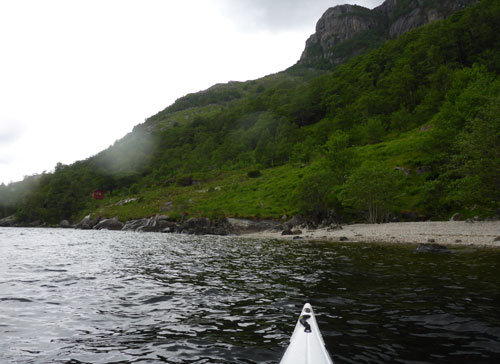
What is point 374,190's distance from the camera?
151 feet

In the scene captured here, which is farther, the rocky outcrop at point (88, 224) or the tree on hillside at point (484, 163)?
the rocky outcrop at point (88, 224)

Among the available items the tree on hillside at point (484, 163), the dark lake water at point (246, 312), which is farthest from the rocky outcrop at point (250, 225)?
the dark lake water at point (246, 312)

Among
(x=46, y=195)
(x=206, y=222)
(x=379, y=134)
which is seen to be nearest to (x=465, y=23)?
(x=379, y=134)

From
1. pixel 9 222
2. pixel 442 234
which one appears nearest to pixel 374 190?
pixel 442 234

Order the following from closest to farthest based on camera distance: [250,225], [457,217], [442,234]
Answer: [442,234], [457,217], [250,225]

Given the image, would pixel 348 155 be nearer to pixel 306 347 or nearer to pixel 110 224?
pixel 306 347

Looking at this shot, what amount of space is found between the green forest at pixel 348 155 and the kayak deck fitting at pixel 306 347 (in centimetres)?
3521

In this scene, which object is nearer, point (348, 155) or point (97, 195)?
point (348, 155)

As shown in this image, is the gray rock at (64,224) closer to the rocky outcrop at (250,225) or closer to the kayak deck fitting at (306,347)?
the rocky outcrop at (250,225)

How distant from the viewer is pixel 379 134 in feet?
288

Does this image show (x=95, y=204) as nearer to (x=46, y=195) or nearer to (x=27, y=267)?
(x=46, y=195)

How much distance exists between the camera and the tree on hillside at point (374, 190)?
149ft

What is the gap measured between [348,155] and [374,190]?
16.3 meters

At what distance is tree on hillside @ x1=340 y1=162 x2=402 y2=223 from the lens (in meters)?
45.6
